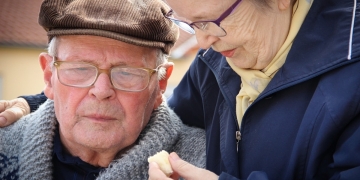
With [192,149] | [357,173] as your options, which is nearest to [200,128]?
[192,149]

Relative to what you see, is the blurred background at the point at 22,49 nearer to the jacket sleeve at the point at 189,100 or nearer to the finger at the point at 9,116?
the jacket sleeve at the point at 189,100

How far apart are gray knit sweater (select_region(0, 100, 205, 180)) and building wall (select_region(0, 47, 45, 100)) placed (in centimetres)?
1141

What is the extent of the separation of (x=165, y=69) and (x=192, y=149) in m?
0.51

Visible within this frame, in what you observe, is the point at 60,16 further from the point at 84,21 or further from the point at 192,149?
the point at 192,149

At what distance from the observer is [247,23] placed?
86.5 inches

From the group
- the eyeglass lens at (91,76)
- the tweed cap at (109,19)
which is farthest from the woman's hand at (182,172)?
the tweed cap at (109,19)

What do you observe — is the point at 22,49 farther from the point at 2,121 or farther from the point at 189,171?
the point at 189,171

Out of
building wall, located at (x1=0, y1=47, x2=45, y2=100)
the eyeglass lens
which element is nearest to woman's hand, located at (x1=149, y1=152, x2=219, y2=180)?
the eyeglass lens

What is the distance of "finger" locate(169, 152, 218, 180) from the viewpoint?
210cm

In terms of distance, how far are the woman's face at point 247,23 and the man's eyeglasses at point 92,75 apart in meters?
0.62

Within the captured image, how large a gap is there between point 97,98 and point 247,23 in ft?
3.13

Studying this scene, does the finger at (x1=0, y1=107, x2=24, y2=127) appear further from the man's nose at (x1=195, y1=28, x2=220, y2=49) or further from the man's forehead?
the man's nose at (x1=195, y1=28, x2=220, y2=49)

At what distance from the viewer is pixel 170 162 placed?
2244 mm

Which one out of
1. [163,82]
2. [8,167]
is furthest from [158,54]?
[8,167]
